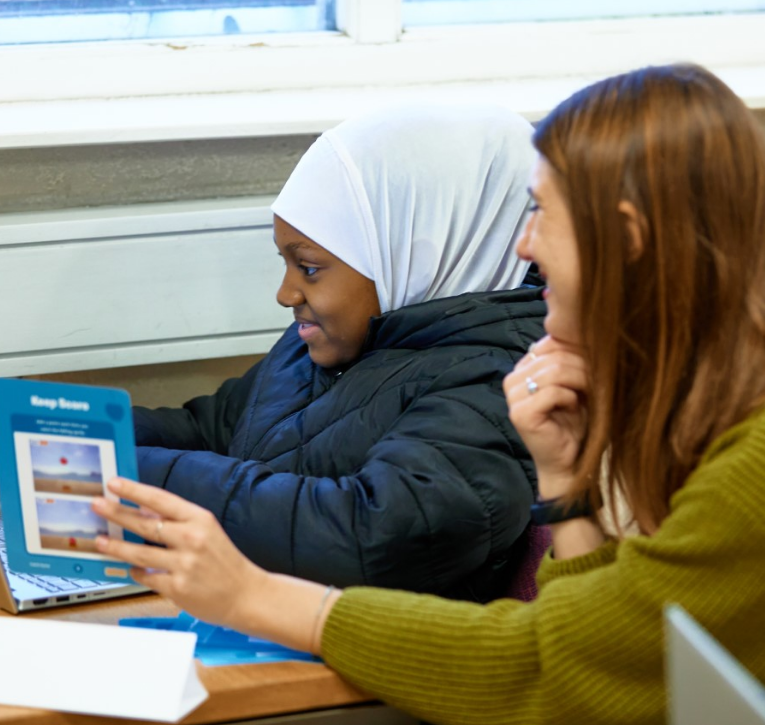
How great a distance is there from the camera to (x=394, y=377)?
1505mm

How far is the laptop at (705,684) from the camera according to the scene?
0.66 metres

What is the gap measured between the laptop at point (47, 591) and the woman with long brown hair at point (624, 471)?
0.17 metres

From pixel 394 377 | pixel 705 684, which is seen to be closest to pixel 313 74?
pixel 394 377

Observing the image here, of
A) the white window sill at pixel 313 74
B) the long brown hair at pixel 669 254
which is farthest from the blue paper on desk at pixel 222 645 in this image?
the white window sill at pixel 313 74

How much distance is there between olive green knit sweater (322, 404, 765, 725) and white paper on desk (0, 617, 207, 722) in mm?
152

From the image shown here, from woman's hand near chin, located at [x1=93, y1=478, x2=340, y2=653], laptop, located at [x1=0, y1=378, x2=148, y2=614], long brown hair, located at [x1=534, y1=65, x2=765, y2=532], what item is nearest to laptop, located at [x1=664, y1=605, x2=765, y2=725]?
long brown hair, located at [x1=534, y1=65, x2=765, y2=532]

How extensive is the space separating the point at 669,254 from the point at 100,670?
672 mm

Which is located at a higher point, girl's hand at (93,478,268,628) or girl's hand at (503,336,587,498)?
girl's hand at (503,336,587,498)

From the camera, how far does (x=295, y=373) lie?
1740 mm

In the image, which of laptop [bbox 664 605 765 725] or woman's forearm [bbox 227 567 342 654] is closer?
laptop [bbox 664 605 765 725]

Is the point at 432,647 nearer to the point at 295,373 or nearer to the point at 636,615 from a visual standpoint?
the point at 636,615

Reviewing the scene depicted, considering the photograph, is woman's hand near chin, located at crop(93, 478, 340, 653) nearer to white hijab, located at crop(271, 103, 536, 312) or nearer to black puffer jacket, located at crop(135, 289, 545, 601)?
black puffer jacket, located at crop(135, 289, 545, 601)

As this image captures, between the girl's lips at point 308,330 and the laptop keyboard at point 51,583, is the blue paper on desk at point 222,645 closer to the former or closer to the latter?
the laptop keyboard at point 51,583

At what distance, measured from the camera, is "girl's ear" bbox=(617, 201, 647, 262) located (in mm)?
1068
